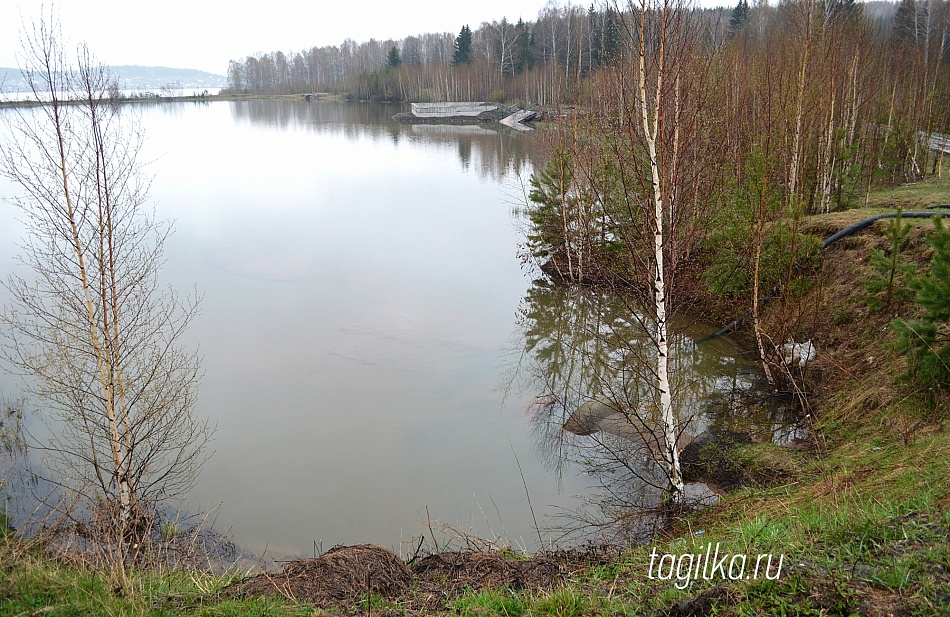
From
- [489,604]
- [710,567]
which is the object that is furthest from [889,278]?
[489,604]

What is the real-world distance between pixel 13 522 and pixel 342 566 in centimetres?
575

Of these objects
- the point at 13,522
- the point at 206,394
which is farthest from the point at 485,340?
the point at 13,522

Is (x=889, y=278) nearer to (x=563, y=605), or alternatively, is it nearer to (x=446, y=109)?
(x=563, y=605)

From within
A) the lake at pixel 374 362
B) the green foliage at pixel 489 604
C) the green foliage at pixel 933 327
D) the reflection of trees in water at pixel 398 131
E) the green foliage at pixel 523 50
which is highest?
the green foliage at pixel 523 50

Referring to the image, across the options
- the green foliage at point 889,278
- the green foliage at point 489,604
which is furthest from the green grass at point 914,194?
the green foliage at point 489,604

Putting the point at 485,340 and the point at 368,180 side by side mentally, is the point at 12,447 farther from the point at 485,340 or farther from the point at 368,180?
the point at 368,180

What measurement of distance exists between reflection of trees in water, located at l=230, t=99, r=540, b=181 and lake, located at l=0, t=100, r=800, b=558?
19.3 feet

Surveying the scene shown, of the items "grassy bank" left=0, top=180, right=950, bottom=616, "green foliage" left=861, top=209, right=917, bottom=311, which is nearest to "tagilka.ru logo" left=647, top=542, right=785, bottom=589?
"grassy bank" left=0, top=180, right=950, bottom=616

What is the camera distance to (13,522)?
8484 mm

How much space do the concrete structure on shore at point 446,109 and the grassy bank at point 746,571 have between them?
6333 cm

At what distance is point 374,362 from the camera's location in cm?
1355

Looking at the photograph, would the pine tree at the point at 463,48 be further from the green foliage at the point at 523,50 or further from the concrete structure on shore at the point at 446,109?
the concrete structure on shore at the point at 446,109

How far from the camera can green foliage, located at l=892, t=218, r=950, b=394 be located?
670cm

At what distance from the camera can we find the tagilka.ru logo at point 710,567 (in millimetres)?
4094
